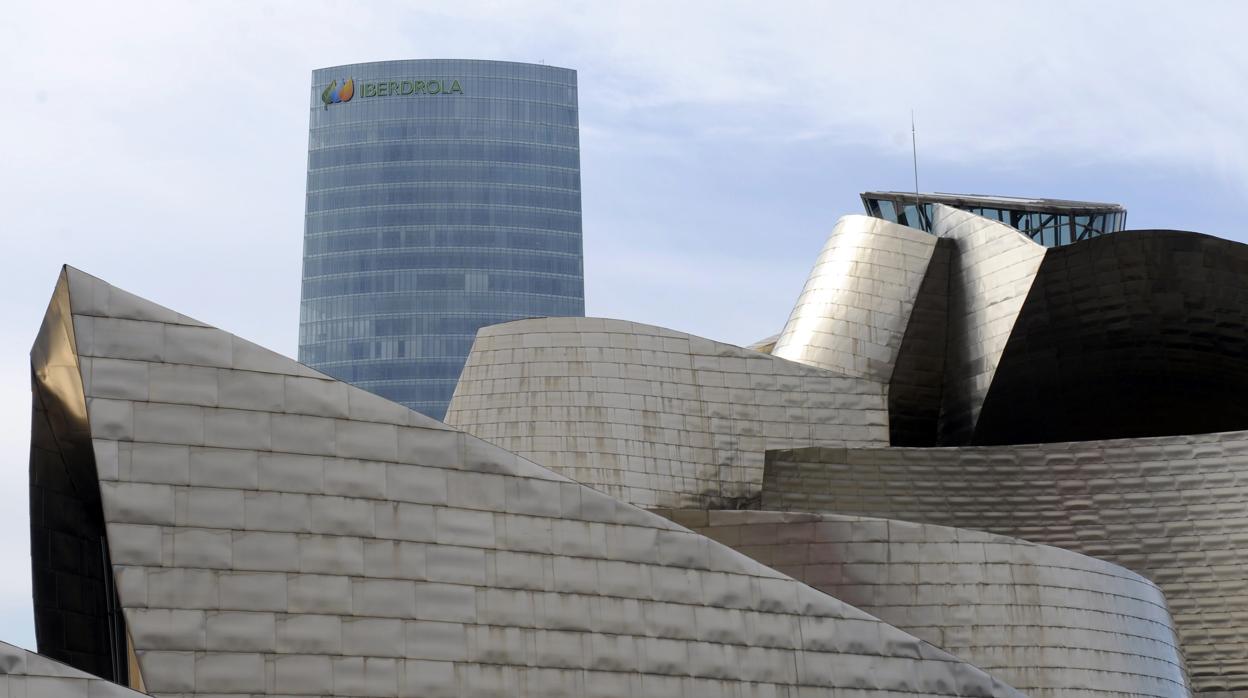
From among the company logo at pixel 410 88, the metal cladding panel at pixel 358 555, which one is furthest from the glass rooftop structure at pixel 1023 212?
the company logo at pixel 410 88

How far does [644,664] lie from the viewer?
46.9 ft

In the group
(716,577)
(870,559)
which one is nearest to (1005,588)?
(870,559)

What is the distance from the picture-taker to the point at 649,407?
25078mm

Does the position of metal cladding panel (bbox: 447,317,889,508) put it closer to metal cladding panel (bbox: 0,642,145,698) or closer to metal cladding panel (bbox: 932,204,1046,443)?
metal cladding panel (bbox: 932,204,1046,443)

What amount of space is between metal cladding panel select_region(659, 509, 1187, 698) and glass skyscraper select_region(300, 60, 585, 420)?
254 ft

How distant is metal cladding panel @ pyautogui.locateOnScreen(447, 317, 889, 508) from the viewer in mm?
24641

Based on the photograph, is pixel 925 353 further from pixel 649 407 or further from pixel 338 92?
pixel 338 92

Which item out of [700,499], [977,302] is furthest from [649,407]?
[977,302]

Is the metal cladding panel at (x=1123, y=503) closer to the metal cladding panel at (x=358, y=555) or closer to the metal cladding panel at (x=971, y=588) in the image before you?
the metal cladding panel at (x=971, y=588)

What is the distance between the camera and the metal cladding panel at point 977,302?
26453 millimetres

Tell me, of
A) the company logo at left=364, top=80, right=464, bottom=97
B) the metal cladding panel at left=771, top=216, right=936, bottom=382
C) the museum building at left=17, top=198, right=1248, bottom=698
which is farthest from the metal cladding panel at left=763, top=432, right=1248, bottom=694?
the company logo at left=364, top=80, right=464, bottom=97

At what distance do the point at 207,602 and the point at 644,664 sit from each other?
3.83m

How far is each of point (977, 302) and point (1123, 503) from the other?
13.7 ft

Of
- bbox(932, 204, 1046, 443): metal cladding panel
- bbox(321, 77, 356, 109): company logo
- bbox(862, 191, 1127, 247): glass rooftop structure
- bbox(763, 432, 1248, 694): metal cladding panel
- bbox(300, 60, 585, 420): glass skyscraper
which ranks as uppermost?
bbox(321, 77, 356, 109): company logo
